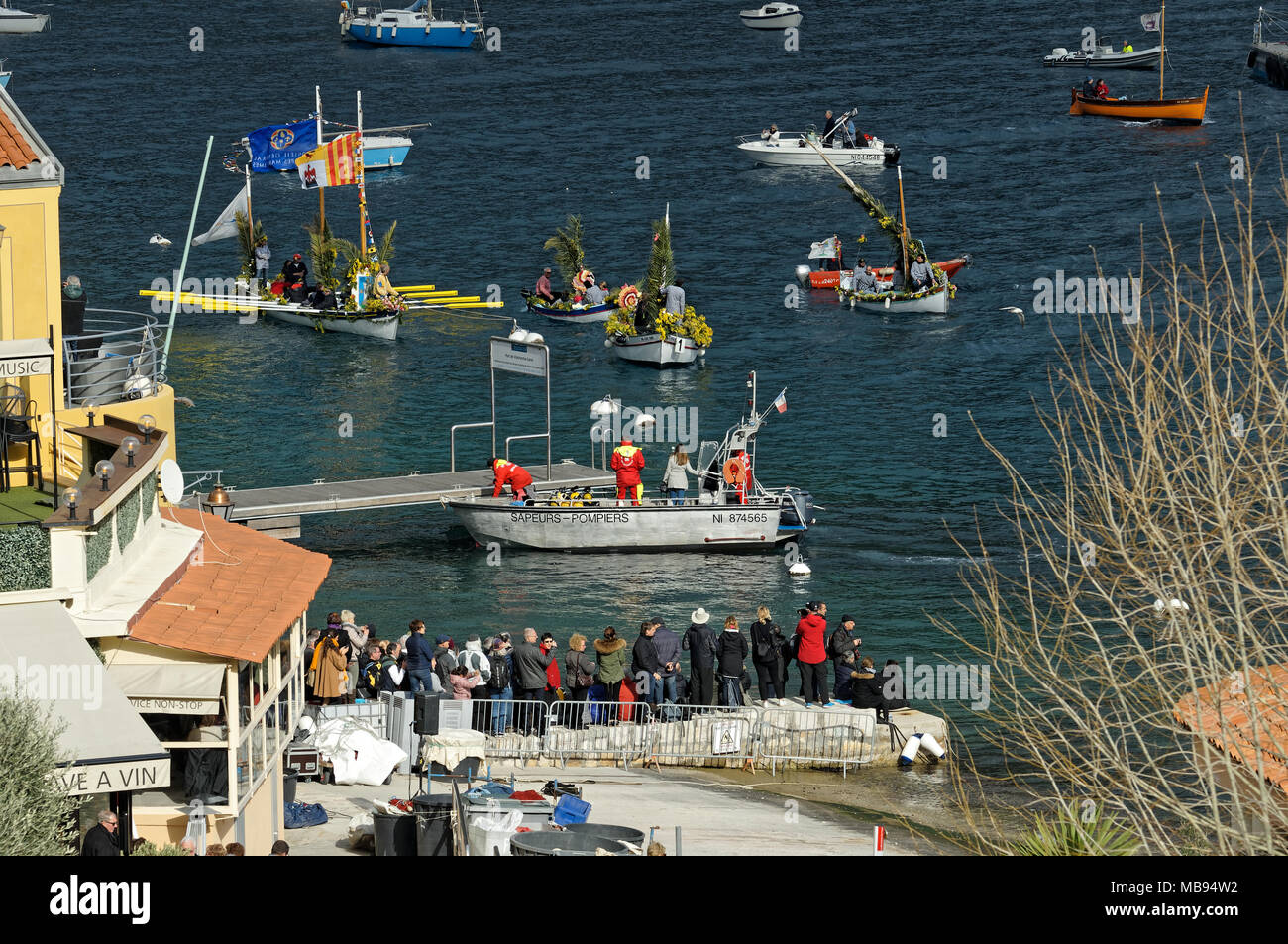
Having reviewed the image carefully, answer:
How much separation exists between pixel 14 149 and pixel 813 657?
13.4 meters

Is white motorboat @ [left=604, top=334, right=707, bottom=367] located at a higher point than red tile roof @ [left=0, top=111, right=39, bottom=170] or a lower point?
lower

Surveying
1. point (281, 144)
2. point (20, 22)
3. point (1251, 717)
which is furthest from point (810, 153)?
point (1251, 717)

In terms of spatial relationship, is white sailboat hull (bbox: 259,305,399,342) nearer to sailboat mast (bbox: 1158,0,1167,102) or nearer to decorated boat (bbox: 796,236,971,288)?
decorated boat (bbox: 796,236,971,288)

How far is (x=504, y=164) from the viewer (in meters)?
98.2

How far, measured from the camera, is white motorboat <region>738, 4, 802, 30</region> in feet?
429

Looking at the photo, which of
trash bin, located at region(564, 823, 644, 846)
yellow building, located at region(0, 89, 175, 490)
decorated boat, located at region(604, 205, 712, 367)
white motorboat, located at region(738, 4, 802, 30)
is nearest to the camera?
trash bin, located at region(564, 823, 644, 846)

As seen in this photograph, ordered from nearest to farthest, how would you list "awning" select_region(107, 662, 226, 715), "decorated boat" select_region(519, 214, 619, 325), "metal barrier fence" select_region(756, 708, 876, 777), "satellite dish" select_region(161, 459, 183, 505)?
"awning" select_region(107, 662, 226, 715) < "satellite dish" select_region(161, 459, 183, 505) < "metal barrier fence" select_region(756, 708, 876, 777) < "decorated boat" select_region(519, 214, 619, 325)

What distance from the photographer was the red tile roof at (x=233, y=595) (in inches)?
774

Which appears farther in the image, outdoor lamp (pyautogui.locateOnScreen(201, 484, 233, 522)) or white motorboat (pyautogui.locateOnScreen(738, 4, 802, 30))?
white motorboat (pyautogui.locateOnScreen(738, 4, 802, 30))

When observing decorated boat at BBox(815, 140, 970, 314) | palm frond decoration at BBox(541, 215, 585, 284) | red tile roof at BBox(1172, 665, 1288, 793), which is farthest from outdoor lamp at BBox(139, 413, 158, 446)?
decorated boat at BBox(815, 140, 970, 314)

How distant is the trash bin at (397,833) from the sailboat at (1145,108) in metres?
87.3

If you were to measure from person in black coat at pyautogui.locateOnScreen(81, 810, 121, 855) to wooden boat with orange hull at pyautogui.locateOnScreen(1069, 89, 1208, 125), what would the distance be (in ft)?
299
